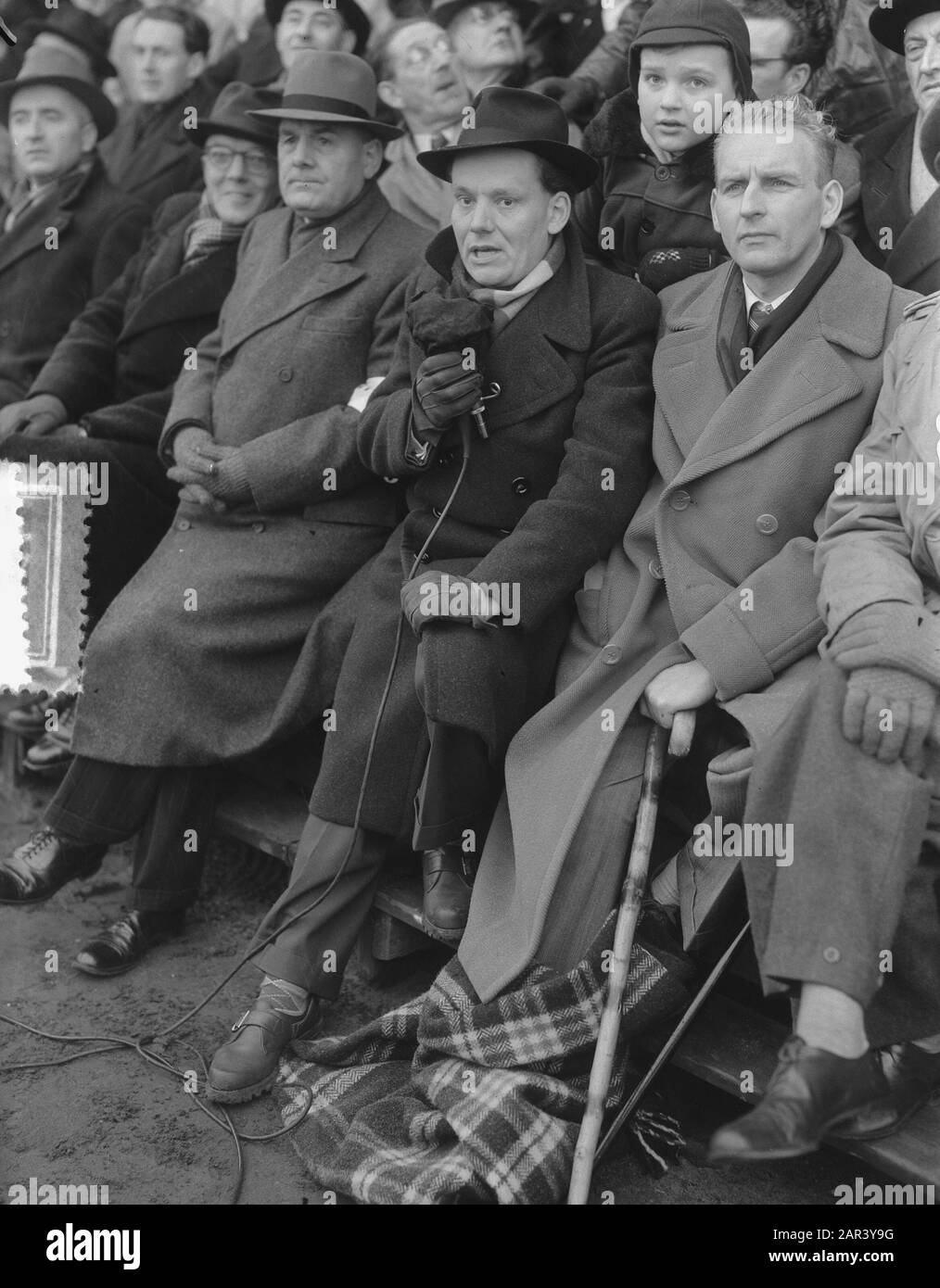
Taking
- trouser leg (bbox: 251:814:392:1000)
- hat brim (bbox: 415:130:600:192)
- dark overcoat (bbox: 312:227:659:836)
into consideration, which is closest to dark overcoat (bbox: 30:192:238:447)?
dark overcoat (bbox: 312:227:659:836)

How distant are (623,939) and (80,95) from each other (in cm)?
460

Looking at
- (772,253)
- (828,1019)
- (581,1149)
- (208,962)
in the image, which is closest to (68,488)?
(208,962)

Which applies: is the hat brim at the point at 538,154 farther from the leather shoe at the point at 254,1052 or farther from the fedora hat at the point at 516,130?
the leather shoe at the point at 254,1052

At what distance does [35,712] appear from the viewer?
5496mm

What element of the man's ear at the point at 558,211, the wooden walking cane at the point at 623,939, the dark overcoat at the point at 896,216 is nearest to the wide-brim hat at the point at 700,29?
the dark overcoat at the point at 896,216

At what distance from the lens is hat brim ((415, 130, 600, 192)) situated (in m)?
3.63

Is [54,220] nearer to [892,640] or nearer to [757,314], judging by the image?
[757,314]

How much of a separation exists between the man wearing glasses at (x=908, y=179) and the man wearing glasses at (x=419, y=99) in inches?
A: 67.8

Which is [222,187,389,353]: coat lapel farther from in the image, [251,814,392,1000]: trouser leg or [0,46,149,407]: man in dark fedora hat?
[251,814,392,1000]: trouser leg

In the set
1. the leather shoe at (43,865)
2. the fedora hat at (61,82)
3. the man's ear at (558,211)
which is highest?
the fedora hat at (61,82)

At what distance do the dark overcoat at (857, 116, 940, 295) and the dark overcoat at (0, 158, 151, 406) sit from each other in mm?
3102

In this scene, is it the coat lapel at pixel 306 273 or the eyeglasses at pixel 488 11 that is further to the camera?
the eyeglasses at pixel 488 11

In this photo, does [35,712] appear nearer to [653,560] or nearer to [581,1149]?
[653,560]

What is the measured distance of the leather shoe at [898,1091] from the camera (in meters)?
2.87
